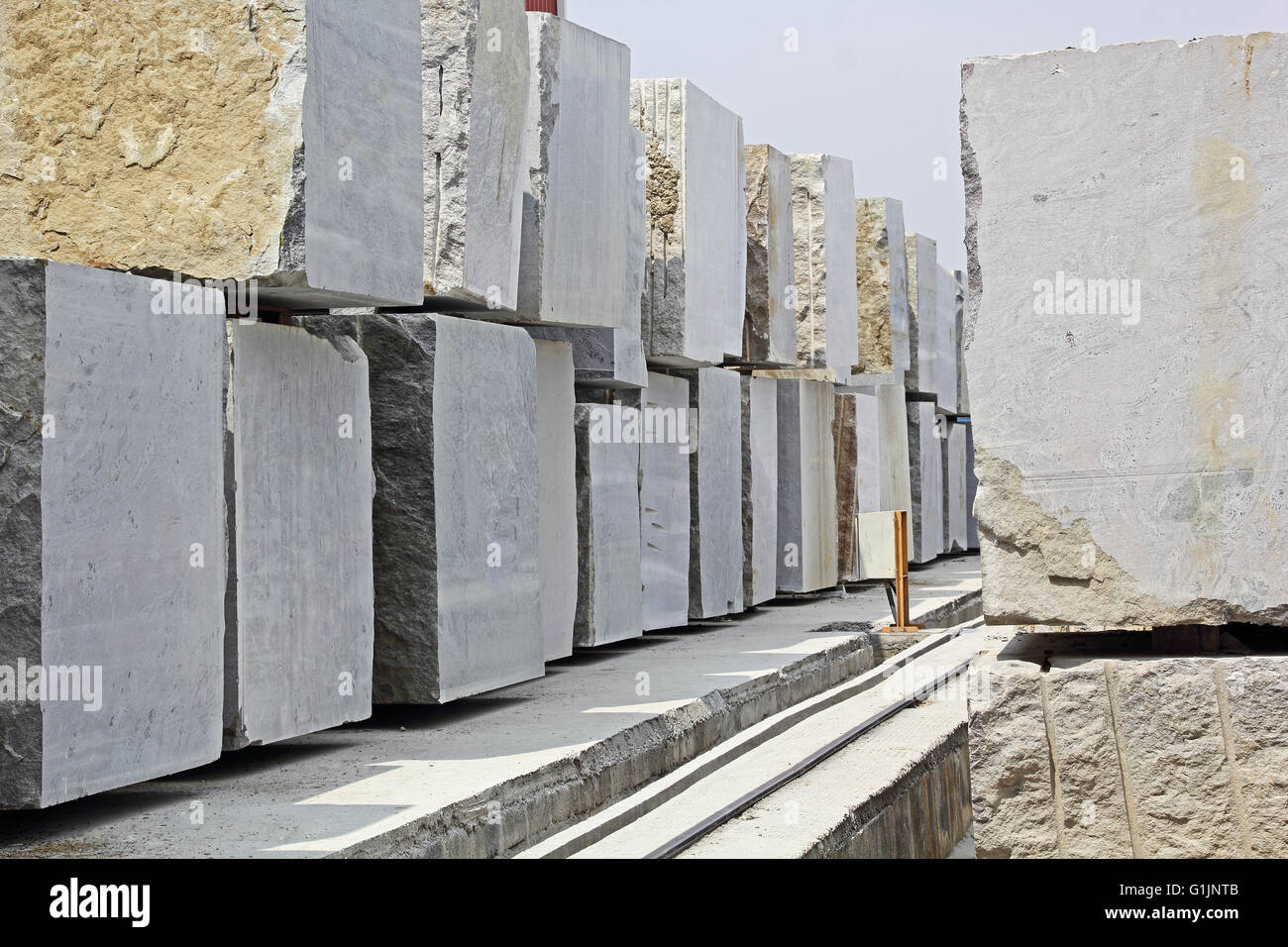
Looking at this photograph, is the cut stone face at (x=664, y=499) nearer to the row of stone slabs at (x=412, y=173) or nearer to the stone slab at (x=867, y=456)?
the row of stone slabs at (x=412, y=173)

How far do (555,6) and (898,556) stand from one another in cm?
776

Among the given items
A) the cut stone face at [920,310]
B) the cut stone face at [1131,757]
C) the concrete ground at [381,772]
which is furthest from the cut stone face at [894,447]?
the cut stone face at [1131,757]

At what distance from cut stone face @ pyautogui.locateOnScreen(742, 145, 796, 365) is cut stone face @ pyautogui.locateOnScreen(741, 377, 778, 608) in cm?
32

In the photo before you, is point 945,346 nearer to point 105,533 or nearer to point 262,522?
point 262,522

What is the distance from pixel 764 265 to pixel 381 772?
8.43 metres

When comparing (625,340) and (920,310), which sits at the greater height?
(920,310)

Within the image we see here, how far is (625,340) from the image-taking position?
402 inches

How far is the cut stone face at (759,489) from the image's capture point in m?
13.1

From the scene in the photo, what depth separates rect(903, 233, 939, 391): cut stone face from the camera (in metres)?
19.8
